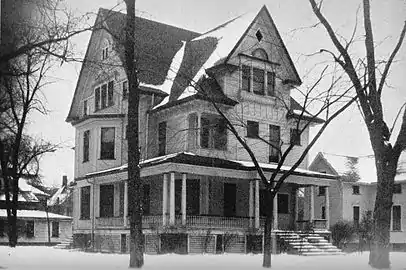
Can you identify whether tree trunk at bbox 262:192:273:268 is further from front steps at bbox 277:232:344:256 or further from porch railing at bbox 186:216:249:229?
porch railing at bbox 186:216:249:229

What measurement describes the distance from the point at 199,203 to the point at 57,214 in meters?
5.95

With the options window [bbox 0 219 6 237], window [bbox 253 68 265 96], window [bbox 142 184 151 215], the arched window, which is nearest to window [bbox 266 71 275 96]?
window [bbox 253 68 265 96]

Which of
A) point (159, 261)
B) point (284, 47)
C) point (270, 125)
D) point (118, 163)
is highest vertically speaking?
point (284, 47)

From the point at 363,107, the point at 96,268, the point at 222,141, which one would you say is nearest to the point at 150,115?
the point at 222,141

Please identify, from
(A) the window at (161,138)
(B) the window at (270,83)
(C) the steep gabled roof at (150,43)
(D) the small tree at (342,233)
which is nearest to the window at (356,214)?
(D) the small tree at (342,233)

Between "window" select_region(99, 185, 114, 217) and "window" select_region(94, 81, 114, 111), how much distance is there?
1511 mm

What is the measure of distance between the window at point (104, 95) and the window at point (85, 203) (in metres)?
1.59

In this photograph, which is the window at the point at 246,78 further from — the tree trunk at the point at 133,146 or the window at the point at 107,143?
the tree trunk at the point at 133,146

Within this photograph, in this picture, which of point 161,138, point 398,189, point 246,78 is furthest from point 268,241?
point 246,78

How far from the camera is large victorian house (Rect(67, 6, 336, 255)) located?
988cm

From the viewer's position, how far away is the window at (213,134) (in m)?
13.0

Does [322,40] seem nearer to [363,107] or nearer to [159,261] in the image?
[363,107]

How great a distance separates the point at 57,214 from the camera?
29.3 ft

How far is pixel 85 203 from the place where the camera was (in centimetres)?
1054
